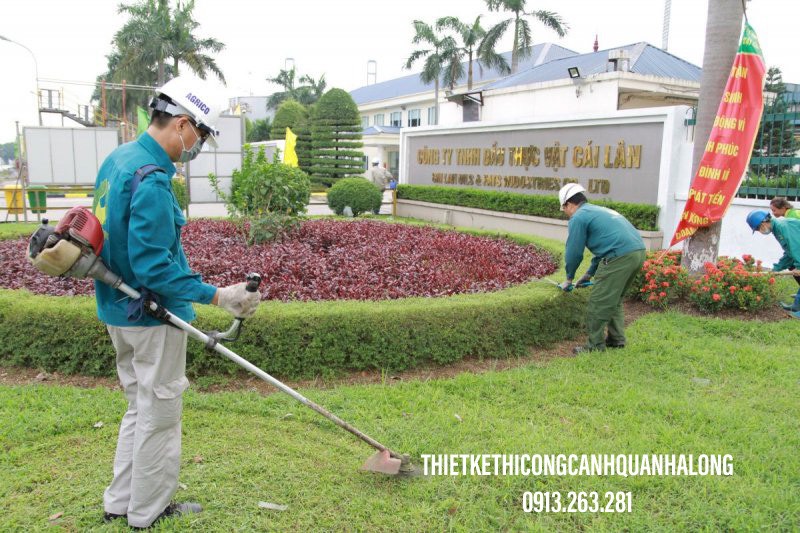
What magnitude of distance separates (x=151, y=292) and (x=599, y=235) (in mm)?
3961

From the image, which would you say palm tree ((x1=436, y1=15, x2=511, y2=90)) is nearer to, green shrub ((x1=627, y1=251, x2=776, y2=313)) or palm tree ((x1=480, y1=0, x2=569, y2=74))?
palm tree ((x1=480, y1=0, x2=569, y2=74))

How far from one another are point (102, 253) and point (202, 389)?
2095 millimetres

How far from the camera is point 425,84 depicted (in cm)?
3812

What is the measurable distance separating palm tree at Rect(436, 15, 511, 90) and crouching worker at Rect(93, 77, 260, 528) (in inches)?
1252

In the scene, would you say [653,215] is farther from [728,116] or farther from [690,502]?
[690,502]

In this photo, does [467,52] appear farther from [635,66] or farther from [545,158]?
[545,158]

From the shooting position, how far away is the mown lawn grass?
2955 mm

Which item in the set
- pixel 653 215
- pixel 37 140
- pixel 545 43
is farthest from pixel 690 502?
pixel 545 43

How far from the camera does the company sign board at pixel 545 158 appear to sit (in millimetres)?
10727

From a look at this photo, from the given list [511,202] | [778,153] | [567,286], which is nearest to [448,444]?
[567,286]

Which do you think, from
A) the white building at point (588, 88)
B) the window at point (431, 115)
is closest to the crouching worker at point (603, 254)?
the white building at point (588, 88)

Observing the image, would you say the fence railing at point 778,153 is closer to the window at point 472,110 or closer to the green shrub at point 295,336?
the green shrub at point 295,336

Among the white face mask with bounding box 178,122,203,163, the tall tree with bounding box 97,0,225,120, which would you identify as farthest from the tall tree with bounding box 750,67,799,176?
the tall tree with bounding box 97,0,225,120

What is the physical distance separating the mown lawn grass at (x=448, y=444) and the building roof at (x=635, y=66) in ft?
43.0
